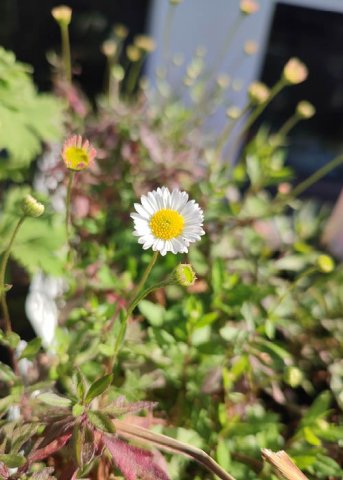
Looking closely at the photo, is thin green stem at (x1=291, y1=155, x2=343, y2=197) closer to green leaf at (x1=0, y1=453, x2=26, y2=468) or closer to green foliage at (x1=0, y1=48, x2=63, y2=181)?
green foliage at (x1=0, y1=48, x2=63, y2=181)

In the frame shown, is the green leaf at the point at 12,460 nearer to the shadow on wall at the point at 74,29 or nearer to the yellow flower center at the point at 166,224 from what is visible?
the yellow flower center at the point at 166,224

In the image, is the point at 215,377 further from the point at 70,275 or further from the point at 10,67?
the point at 10,67

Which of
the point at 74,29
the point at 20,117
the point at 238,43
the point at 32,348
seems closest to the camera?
the point at 32,348

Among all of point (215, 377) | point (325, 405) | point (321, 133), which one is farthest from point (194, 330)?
point (321, 133)

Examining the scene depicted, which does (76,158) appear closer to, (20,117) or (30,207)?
(30,207)

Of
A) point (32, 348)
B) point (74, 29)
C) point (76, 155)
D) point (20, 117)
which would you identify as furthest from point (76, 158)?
point (74, 29)

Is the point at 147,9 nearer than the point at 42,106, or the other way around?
the point at 42,106

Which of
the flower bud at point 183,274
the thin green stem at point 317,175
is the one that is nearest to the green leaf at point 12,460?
the flower bud at point 183,274

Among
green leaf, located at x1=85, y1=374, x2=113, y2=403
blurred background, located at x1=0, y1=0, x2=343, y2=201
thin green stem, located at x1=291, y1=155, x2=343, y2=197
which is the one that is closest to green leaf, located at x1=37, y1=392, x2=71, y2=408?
green leaf, located at x1=85, y1=374, x2=113, y2=403

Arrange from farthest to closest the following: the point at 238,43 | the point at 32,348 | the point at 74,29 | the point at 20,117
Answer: the point at 74,29
the point at 238,43
the point at 20,117
the point at 32,348
